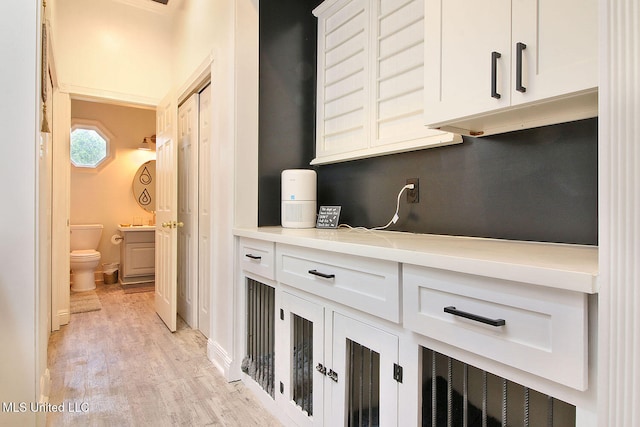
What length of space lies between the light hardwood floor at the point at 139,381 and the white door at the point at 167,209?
0.81ft

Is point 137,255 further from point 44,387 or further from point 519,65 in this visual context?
point 519,65

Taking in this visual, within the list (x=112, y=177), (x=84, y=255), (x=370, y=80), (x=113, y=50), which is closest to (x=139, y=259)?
(x=84, y=255)

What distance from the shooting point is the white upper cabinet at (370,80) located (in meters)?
1.73

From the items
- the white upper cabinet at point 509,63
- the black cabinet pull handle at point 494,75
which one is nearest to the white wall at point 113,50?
the white upper cabinet at point 509,63

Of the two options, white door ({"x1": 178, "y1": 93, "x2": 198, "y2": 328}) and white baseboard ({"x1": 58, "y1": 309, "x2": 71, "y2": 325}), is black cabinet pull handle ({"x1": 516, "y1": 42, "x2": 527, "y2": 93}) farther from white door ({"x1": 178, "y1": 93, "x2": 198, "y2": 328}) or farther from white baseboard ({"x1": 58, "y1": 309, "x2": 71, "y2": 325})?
white baseboard ({"x1": 58, "y1": 309, "x2": 71, "y2": 325})

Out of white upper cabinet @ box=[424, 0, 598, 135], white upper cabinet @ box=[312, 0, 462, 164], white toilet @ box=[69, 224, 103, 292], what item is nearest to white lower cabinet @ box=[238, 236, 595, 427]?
white upper cabinet @ box=[424, 0, 598, 135]

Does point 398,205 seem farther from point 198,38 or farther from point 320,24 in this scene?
point 198,38

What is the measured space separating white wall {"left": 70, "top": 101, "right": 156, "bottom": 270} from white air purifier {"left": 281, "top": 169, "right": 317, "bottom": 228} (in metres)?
4.05

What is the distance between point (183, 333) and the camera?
10.2 ft

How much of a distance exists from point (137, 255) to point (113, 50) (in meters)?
2.63

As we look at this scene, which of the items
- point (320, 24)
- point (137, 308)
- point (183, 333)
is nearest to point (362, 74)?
point (320, 24)

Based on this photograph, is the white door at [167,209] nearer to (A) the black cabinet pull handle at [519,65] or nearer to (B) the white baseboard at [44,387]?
(B) the white baseboard at [44,387]

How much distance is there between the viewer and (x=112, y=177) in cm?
522

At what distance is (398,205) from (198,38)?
88.5 inches
